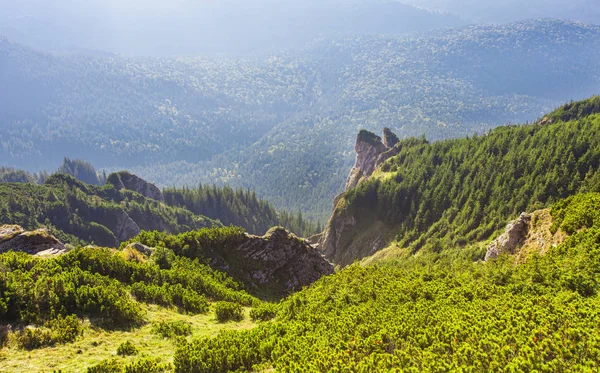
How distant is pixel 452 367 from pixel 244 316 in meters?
22.1

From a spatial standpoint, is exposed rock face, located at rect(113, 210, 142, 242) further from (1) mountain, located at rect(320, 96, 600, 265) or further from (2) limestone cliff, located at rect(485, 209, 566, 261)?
(2) limestone cliff, located at rect(485, 209, 566, 261)

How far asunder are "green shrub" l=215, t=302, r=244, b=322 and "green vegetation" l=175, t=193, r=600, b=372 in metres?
3.66

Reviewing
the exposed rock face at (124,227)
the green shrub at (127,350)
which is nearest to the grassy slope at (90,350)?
the green shrub at (127,350)

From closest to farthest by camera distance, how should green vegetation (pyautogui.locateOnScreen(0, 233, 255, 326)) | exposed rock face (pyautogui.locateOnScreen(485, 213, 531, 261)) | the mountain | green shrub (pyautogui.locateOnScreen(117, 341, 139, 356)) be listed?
green shrub (pyautogui.locateOnScreen(117, 341, 139, 356)) < green vegetation (pyautogui.locateOnScreen(0, 233, 255, 326)) < exposed rock face (pyautogui.locateOnScreen(485, 213, 531, 261)) < the mountain

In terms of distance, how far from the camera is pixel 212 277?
43875 mm

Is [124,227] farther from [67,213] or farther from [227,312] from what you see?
[227,312]

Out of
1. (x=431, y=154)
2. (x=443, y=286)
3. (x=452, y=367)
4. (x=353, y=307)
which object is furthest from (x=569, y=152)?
(x=452, y=367)

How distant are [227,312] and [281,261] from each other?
23.1m

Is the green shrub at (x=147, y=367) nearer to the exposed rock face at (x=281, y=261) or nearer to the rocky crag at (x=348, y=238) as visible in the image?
the exposed rock face at (x=281, y=261)

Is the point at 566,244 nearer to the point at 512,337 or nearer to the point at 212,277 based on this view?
the point at 512,337

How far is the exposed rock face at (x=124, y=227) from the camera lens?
6973 inches

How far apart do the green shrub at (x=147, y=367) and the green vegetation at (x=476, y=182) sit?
3560 inches

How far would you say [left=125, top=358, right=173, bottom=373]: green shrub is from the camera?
2014 cm

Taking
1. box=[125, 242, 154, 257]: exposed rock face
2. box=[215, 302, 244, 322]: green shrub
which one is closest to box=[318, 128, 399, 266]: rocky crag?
box=[125, 242, 154, 257]: exposed rock face
